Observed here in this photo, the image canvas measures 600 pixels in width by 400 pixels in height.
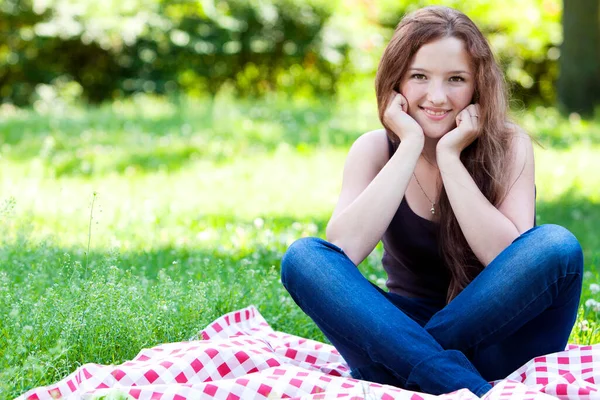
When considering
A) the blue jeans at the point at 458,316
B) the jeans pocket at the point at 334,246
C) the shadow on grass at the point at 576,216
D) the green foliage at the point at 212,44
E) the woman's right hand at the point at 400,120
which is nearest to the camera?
the blue jeans at the point at 458,316

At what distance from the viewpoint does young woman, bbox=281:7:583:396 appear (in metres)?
2.99

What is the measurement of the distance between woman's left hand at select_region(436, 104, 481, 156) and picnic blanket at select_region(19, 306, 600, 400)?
2.92 ft

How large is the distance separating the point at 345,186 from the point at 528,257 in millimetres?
915

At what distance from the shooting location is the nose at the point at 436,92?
11.5 feet

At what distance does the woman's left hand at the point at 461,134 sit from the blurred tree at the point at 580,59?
349 inches

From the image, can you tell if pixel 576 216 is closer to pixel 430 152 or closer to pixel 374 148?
pixel 430 152

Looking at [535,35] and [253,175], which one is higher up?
[535,35]

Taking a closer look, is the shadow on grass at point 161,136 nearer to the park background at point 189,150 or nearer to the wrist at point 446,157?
the park background at point 189,150

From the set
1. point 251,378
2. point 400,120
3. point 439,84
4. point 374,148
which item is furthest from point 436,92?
point 251,378

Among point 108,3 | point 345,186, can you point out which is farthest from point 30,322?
point 108,3

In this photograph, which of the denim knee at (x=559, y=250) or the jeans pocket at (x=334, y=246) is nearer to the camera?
the denim knee at (x=559, y=250)

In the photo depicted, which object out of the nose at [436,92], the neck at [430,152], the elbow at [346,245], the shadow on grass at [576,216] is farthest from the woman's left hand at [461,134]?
the shadow on grass at [576,216]

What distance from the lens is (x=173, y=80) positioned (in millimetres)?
→ 14031

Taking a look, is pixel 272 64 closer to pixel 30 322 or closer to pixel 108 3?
pixel 108 3
